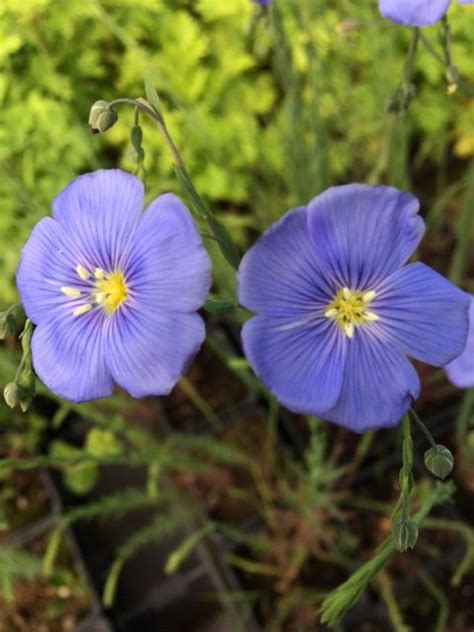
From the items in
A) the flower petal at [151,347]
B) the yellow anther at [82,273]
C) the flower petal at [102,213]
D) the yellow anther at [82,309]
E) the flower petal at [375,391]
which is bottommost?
the flower petal at [375,391]

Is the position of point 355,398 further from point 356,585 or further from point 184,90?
point 184,90

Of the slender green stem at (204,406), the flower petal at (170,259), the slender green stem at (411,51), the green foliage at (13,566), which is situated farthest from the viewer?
the slender green stem at (204,406)

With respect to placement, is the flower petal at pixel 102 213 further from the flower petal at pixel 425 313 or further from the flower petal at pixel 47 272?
the flower petal at pixel 425 313

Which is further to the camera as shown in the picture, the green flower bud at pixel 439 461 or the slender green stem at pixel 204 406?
the slender green stem at pixel 204 406

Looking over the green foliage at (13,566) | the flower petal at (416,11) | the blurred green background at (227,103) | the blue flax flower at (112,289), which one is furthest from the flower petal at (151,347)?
the green foliage at (13,566)

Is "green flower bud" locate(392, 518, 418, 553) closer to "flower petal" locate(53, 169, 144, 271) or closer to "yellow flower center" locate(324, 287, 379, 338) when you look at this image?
"yellow flower center" locate(324, 287, 379, 338)

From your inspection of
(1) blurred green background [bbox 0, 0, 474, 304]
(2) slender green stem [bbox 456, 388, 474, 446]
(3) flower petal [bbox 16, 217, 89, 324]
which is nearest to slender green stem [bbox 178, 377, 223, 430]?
(1) blurred green background [bbox 0, 0, 474, 304]

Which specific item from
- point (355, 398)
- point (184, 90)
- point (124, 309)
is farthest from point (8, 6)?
point (355, 398)
